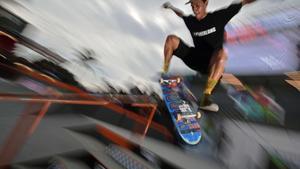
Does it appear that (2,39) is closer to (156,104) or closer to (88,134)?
(88,134)

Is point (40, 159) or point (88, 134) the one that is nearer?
point (40, 159)

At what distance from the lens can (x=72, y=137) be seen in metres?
1.74

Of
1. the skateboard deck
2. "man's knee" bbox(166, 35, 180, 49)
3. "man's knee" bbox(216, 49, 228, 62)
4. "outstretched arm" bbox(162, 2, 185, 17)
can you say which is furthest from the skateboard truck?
"outstretched arm" bbox(162, 2, 185, 17)

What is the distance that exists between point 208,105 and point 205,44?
404mm

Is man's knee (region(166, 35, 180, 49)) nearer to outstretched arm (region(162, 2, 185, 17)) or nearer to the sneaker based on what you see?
outstretched arm (region(162, 2, 185, 17))

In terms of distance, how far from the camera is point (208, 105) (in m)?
2.08

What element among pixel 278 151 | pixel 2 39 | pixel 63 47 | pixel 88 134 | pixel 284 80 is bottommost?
pixel 278 151

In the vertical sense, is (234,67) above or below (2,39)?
below

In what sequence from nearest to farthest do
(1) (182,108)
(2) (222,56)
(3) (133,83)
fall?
(2) (222,56) → (1) (182,108) → (3) (133,83)

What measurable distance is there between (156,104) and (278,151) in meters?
0.83

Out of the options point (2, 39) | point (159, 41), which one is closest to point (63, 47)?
point (2, 39)

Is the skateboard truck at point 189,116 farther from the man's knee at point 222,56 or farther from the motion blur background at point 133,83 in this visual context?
the man's knee at point 222,56

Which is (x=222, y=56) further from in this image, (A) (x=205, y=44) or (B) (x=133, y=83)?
(B) (x=133, y=83)

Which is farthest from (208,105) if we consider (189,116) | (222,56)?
(222,56)
